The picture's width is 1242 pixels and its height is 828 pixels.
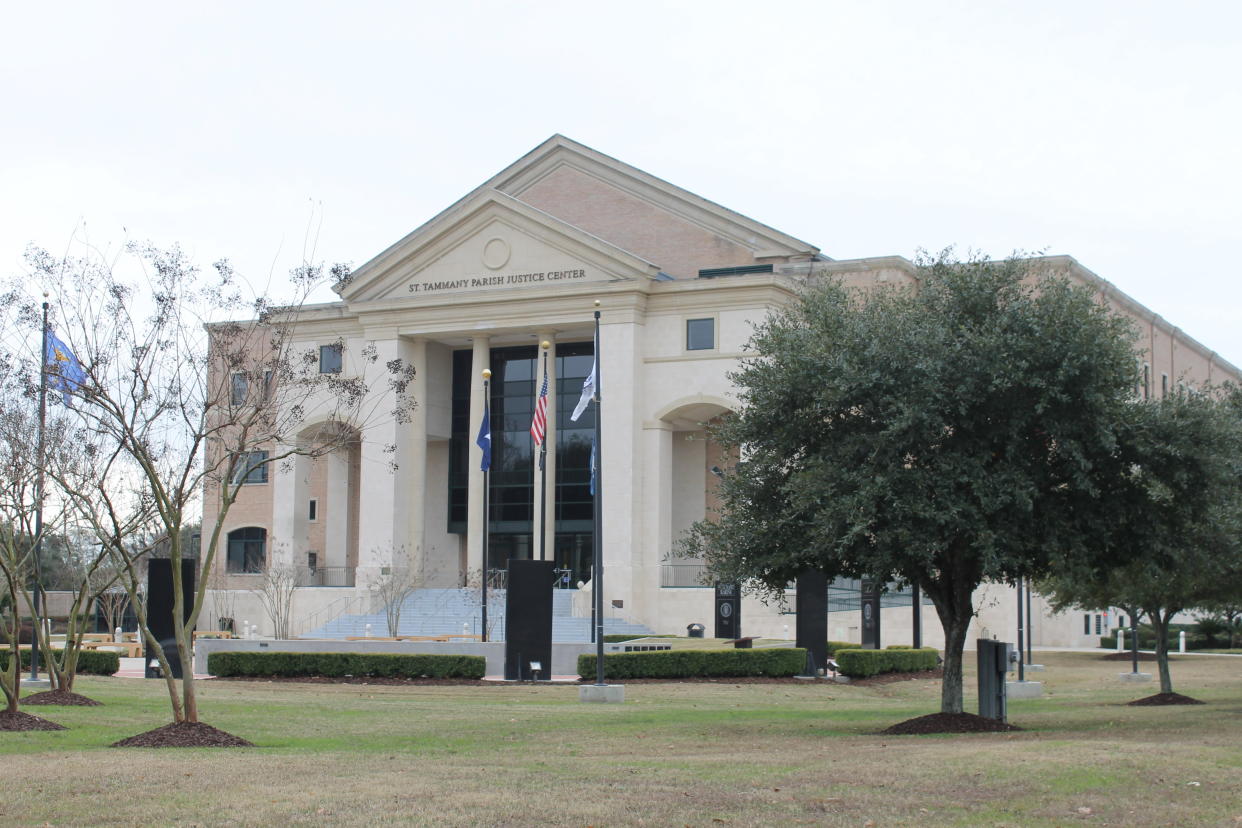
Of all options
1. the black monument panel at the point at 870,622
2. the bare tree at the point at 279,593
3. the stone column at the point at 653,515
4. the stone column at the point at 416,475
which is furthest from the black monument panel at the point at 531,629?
the stone column at the point at 416,475

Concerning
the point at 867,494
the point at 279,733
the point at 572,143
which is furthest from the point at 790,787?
the point at 572,143

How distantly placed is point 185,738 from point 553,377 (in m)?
40.2

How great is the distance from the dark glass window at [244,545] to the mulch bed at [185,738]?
46.7 meters

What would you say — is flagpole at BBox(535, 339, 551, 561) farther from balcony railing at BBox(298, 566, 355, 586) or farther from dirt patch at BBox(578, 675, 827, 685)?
balcony railing at BBox(298, 566, 355, 586)

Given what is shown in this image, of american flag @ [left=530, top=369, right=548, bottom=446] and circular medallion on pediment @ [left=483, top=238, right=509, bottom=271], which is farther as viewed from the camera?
circular medallion on pediment @ [left=483, top=238, right=509, bottom=271]

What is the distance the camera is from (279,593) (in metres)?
53.1

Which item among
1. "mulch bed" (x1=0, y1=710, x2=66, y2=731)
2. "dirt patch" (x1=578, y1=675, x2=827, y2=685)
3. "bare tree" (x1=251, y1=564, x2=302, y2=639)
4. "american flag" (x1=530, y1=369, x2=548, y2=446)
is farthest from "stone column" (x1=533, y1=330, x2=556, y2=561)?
"mulch bed" (x1=0, y1=710, x2=66, y2=731)


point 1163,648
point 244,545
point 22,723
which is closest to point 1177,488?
point 1163,648

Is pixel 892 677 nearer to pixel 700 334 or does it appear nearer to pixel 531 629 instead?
pixel 531 629

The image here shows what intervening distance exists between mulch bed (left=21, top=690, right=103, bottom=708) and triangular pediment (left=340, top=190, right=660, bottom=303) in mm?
30641

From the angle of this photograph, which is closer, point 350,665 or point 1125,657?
point 350,665

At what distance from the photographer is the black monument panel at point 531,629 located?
34656 mm

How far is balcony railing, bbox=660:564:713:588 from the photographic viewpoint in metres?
54.4

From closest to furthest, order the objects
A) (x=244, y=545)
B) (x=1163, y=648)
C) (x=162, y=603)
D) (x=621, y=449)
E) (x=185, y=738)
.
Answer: (x=185, y=738), (x=1163, y=648), (x=162, y=603), (x=621, y=449), (x=244, y=545)
